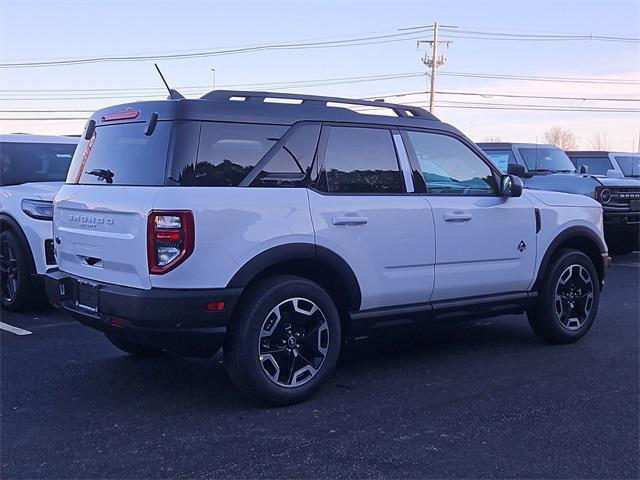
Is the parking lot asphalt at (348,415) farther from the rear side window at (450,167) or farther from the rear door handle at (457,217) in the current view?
the rear side window at (450,167)

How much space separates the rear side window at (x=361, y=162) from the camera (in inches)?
200

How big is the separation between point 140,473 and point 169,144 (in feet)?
6.26

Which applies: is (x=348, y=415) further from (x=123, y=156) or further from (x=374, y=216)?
(x=123, y=156)

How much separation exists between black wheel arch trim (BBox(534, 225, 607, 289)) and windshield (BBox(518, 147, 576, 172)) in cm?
681

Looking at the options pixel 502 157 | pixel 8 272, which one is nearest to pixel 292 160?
pixel 8 272

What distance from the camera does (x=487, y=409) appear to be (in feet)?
15.4

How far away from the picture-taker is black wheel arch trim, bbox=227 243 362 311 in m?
4.47

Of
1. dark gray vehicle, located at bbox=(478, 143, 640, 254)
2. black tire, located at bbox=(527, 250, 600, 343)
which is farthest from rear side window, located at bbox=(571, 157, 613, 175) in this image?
black tire, located at bbox=(527, 250, 600, 343)

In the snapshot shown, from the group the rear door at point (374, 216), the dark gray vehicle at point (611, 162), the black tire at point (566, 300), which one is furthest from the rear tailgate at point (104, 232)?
the dark gray vehicle at point (611, 162)

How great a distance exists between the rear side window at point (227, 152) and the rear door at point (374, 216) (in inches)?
17.4

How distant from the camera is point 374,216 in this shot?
509cm

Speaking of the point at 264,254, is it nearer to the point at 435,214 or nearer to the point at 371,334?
the point at 371,334

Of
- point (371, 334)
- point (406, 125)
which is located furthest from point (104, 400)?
point (406, 125)

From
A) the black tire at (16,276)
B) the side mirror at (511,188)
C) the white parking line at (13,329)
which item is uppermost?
the side mirror at (511,188)
